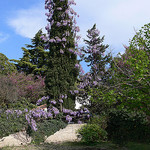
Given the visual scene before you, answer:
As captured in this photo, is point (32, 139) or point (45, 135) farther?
point (45, 135)

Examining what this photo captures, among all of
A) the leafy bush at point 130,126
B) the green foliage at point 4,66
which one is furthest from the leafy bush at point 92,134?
the green foliage at point 4,66

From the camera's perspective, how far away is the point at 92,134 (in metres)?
9.27

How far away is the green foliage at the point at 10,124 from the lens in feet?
38.7

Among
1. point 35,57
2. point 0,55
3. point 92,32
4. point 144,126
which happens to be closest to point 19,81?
point 0,55

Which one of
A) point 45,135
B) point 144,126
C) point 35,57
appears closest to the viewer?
point 144,126

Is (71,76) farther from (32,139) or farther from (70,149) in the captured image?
(70,149)

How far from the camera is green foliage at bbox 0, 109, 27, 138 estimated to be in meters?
11.8

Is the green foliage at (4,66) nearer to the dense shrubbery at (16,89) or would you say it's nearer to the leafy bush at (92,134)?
the dense shrubbery at (16,89)

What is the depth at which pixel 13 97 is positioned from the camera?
787 inches

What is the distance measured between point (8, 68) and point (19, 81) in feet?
15.3

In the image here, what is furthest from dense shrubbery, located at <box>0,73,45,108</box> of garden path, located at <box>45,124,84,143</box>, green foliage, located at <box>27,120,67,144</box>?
garden path, located at <box>45,124,84,143</box>

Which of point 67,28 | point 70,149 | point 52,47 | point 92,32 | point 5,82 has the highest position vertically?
point 92,32

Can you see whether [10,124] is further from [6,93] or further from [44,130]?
[6,93]

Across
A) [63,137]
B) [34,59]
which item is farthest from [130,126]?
[34,59]
